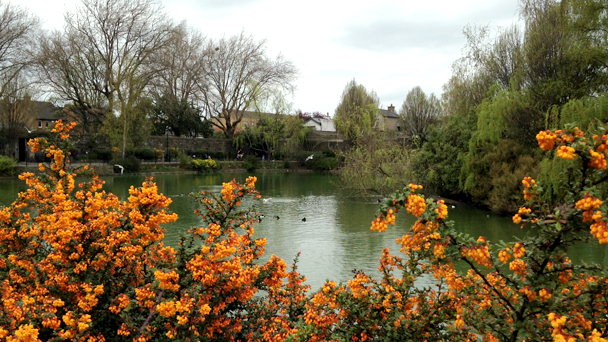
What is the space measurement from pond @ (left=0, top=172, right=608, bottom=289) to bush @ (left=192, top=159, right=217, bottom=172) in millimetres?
15568

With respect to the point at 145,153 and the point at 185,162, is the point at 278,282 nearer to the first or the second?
the point at 185,162

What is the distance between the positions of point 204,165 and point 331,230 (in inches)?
1009

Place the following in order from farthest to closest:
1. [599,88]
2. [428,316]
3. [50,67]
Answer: [50,67]
[599,88]
[428,316]

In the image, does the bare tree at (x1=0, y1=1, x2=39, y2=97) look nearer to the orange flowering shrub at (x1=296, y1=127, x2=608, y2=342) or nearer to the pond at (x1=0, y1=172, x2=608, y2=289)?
the pond at (x1=0, y1=172, x2=608, y2=289)

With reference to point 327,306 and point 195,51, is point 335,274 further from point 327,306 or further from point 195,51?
point 195,51

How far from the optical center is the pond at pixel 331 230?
9.11 m

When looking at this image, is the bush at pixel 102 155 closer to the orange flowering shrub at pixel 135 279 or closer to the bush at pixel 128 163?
the bush at pixel 128 163

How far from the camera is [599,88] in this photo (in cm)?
1348

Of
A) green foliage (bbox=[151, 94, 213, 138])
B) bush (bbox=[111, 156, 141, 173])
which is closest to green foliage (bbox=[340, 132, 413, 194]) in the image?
bush (bbox=[111, 156, 141, 173])

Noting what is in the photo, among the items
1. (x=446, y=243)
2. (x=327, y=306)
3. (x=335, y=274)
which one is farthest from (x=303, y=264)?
(x=446, y=243)

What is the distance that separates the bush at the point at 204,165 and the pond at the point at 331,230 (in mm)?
15568

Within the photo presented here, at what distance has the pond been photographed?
359 inches

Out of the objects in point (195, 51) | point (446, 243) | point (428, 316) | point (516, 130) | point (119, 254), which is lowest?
point (428, 316)

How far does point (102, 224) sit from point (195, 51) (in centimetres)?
3887
